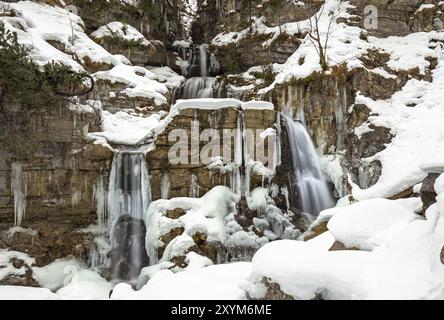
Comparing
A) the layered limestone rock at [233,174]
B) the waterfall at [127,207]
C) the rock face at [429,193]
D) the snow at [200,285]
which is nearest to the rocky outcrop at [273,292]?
the snow at [200,285]

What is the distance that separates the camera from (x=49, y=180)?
10.1 m

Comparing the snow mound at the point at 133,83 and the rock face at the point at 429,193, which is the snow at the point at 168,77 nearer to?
the snow mound at the point at 133,83

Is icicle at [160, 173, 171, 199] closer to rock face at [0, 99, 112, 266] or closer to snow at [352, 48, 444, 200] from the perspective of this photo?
rock face at [0, 99, 112, 266]

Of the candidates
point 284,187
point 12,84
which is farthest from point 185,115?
point 12,84

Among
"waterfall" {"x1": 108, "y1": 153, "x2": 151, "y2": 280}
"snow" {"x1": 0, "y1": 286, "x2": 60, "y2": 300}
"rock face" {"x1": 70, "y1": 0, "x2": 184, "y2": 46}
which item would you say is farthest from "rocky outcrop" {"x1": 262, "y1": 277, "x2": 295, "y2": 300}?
"rock face" {"x1": 70, "y1": 0, "x2": 184, "y2": 46}

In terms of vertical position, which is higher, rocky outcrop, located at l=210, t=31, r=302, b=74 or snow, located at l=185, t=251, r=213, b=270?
rocky outcrop, located at l=210, t=31, r=302, b=74

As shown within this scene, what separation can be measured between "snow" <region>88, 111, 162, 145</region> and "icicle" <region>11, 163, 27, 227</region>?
229 centimetres

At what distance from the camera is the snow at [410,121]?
10406 millimetres

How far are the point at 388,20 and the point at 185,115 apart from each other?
12507 millimetres

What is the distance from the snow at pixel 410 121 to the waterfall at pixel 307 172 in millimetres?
1206

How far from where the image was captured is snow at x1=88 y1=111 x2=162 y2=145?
10.6 meters

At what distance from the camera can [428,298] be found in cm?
290

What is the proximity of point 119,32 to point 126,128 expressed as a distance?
27.9 ft

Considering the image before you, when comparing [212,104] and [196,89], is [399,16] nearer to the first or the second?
[196,89]
